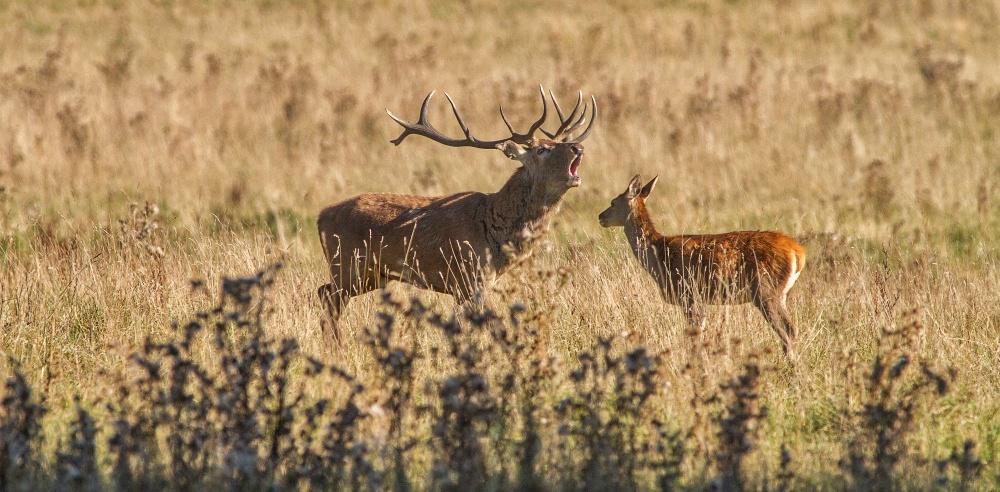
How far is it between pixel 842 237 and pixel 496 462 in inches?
222

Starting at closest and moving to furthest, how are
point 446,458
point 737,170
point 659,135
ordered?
point 446,458
point 737,170
point 659,135

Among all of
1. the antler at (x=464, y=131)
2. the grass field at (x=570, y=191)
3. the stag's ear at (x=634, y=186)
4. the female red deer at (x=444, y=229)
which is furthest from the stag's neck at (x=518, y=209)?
the stag's ear at (x=634, y=186)

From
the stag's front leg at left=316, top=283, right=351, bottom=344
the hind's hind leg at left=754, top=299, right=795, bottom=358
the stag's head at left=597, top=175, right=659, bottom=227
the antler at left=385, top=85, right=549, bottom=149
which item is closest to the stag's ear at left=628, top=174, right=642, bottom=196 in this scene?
the stag's head at left=597, top=175, right=659, bottom=227

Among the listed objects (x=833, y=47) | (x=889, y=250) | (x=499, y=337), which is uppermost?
(x=833, y=47)

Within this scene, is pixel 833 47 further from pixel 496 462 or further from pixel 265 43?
pixel 496 462

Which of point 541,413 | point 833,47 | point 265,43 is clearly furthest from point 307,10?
point 541,413

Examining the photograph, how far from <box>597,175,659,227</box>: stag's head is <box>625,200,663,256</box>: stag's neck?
25 millimetres

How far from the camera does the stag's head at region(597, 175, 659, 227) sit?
873 centimetres

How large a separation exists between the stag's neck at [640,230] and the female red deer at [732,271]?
0.17 metres

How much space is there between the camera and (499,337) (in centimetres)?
539

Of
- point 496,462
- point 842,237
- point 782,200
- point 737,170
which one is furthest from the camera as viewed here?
point 737,170

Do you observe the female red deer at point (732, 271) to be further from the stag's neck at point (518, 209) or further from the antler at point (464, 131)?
the antler at point (464, 131)

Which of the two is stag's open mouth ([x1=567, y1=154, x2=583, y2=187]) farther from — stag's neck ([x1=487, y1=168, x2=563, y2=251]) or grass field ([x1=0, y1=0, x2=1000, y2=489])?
grass field ([x1=0, y1=0, x2=1000, y2=489])

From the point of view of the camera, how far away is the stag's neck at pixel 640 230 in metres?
8.57
